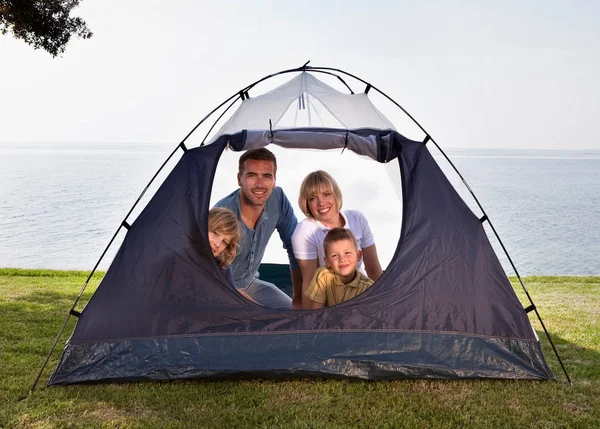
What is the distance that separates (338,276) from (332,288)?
0.23 ft

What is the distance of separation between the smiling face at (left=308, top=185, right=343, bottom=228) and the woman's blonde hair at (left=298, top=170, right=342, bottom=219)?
1 cm

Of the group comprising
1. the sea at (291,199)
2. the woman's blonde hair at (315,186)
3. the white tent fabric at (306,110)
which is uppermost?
the white tent fabric at (306,110)

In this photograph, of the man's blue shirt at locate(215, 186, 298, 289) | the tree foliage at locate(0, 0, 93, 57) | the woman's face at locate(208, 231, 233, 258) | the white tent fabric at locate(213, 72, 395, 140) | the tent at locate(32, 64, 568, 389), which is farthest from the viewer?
the tree foliage at locate(0, 0, 93, 57)

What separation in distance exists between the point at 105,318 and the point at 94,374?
0.26 m

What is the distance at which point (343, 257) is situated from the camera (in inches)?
137

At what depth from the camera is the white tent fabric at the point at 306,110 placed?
3.71m

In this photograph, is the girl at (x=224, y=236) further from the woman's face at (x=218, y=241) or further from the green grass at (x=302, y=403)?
the green grass at (x=302, y=403)

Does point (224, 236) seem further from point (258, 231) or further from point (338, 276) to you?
point (338, 276)

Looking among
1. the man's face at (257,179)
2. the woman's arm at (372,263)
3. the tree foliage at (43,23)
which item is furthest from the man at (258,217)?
the tree foliage at (43,23)

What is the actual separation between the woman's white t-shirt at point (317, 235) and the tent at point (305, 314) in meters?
0.64

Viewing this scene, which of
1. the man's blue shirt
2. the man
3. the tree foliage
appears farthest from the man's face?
the tree foliage

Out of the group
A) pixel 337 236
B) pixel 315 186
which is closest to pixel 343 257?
pixel 337 236

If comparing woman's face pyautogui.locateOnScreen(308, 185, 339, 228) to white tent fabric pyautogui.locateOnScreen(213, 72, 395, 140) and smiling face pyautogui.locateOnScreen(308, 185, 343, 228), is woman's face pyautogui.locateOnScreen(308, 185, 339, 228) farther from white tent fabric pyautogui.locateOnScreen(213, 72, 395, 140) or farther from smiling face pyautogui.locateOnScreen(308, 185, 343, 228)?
white tent fabric pyautogui.locateOnScreen(213, 72, 395, 140)

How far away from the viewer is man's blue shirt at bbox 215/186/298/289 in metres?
3.89
